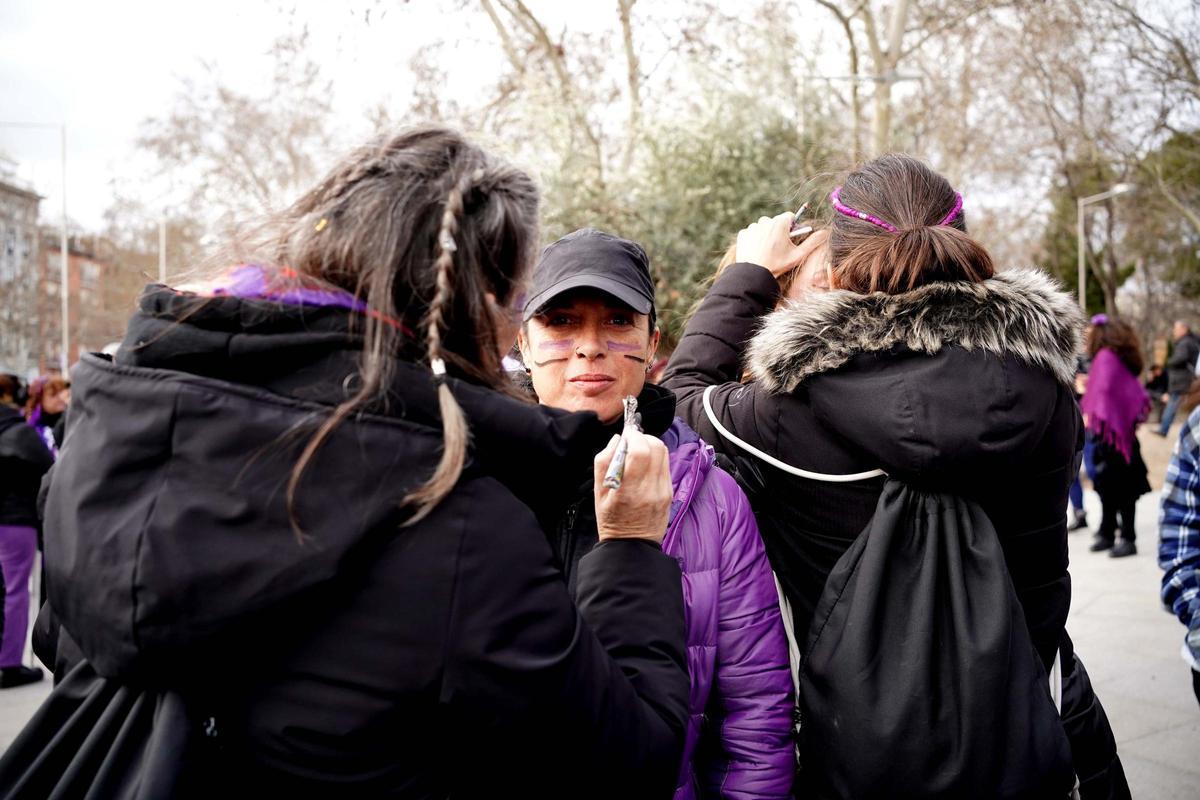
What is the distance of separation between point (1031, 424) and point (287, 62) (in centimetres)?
1122

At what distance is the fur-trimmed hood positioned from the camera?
1702 mm

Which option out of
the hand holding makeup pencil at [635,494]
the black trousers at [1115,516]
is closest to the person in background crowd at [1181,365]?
the black trousers at [1115,516]

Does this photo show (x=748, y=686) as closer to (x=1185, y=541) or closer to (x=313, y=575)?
(x=313, y=575)

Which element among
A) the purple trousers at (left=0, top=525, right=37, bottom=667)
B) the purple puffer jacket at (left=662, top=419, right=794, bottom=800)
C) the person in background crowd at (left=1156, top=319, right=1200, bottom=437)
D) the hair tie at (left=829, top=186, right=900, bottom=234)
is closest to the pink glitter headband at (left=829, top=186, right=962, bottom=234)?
the hair tie at (left=829, top=186, right=900, bottom=234)

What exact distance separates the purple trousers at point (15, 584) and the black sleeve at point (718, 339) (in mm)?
5675

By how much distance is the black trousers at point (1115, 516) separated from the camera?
27.2 ft

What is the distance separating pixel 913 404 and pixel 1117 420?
7.41m

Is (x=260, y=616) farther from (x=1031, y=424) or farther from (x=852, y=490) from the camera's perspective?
(x=1031, y=424)

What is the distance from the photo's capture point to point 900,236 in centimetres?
186

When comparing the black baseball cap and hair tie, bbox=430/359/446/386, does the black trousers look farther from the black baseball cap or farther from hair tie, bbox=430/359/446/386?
hair tie, bbox=430/359/446/386

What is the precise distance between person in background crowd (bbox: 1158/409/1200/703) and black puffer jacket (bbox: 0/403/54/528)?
248 inches

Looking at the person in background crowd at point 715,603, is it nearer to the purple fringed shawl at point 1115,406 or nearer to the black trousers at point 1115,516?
the purple fringed shawl at point 1115,406

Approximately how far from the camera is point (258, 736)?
114cm

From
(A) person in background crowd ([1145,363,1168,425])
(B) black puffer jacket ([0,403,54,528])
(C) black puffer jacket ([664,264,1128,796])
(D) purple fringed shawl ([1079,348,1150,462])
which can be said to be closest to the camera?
(C) black puffer jacket ([664,264,1128,796])
